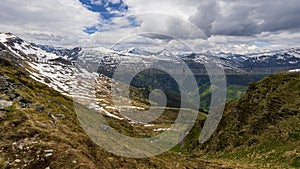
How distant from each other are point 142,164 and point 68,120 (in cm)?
1289

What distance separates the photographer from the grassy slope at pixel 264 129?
41406 millimetres

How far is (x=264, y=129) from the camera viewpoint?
51750mm

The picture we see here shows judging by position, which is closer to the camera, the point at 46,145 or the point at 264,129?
the point at 46,145

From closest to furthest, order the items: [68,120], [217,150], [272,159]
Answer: [68,120]
[272,159]
[217,150]

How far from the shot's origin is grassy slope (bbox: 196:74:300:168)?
41.4 meters

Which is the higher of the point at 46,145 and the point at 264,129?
the point at 46,145

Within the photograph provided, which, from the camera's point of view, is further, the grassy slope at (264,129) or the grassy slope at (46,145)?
the grassy slope at (264,129)

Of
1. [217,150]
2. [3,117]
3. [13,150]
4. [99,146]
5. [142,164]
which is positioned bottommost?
[217,150]

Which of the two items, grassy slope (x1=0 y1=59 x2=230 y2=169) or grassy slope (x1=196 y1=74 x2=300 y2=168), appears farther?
grassy slope (x1=196 y1=74 x2=300 y2=168)

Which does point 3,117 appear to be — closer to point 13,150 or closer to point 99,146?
point 13,150

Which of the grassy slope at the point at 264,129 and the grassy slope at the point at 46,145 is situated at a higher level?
the grassy slope at the point at 46,145

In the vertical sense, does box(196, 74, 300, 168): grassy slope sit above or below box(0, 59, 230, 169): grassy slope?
below

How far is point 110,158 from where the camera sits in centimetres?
2588

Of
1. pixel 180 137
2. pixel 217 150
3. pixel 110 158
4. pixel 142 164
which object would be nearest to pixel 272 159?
pixel 217 150
